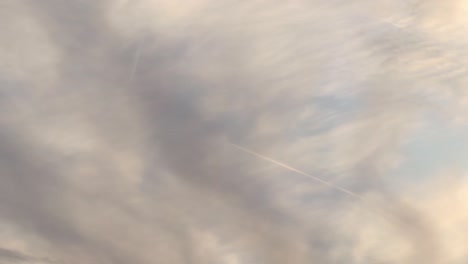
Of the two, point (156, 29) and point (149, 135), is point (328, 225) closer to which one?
point (149, 135)

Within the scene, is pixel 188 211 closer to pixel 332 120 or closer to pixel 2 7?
pixel 332 120

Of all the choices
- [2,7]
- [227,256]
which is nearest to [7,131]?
[2,7]

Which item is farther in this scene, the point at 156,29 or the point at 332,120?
the point at 332,120

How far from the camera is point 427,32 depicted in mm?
5785

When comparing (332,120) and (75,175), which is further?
(75,175)

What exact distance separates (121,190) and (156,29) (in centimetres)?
228

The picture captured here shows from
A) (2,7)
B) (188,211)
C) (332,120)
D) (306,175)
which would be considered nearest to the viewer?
(2,7)

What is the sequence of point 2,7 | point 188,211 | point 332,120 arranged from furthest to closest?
1. point 188,211
2. point 332,120
3. point 2,7

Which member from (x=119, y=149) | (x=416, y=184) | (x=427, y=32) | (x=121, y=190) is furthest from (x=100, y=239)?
(x=427, y=32)

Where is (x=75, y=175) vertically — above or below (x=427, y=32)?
below

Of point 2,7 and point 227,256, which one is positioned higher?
point 2,7

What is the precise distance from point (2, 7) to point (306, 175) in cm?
398

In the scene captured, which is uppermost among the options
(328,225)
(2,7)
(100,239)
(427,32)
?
(427,32)

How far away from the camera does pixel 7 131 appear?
657cm
